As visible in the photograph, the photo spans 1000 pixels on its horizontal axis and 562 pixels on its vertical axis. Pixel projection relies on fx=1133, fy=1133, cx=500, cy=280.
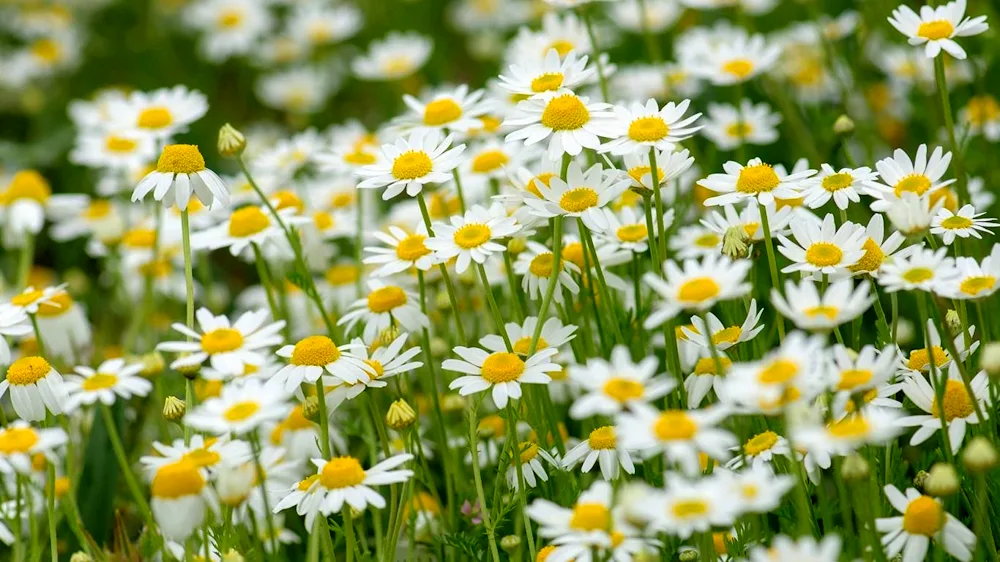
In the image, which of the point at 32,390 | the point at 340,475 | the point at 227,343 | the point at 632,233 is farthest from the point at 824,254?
the point at 32,390

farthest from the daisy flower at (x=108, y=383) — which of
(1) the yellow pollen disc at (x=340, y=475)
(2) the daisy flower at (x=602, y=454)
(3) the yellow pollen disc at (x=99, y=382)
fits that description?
(2) the daisy flower at (x=602, y=454)

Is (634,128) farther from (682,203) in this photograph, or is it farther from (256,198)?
(256,198)

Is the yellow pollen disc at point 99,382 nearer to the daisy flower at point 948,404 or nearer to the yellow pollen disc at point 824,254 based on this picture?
the yellow pollen disc at point 824,254

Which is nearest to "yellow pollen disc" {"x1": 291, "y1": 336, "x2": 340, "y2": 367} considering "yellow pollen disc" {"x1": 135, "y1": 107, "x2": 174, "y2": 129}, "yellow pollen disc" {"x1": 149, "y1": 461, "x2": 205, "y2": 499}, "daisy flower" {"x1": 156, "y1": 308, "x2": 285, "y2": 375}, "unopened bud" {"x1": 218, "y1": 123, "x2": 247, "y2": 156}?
"daisy flower" {"x1": 156, "y1": 308, "x2": 285, "y2": 375}

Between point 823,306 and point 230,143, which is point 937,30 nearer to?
point 823,306

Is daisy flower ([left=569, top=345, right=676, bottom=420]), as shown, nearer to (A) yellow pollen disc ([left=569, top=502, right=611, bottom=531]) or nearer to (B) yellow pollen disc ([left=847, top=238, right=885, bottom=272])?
(A) yellow pollen disc ([left=569, top=502, right=611, bottom=531])

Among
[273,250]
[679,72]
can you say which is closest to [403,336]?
[273,250]

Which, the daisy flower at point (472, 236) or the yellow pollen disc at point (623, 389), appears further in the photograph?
the daisy flower at point (472, 236)
